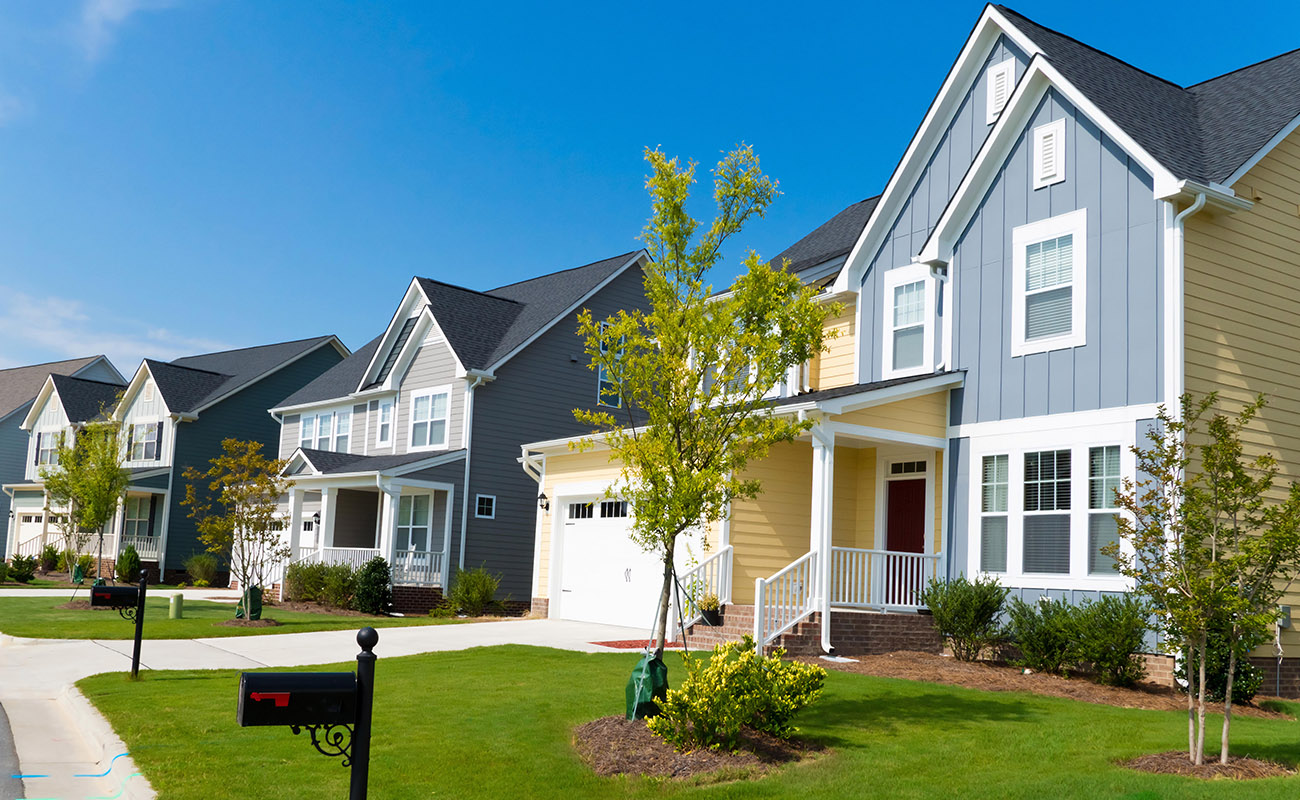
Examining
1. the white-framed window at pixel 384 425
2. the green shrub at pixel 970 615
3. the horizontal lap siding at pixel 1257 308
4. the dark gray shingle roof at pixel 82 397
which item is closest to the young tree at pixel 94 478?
the white-framed window at pixel 384 425

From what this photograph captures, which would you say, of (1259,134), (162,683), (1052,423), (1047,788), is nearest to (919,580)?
(1052,423)

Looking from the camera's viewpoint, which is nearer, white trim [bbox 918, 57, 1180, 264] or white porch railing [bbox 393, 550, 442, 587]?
white trim [bbox 918, 57, 1180, 264]

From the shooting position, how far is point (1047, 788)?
7.36 meters

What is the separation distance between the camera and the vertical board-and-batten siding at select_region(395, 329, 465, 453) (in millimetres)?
27177

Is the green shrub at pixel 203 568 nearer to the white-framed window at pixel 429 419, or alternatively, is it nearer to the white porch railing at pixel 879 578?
the white-framed window at pixel 429 419

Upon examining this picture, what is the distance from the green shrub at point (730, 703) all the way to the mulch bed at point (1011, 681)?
4.47 metres

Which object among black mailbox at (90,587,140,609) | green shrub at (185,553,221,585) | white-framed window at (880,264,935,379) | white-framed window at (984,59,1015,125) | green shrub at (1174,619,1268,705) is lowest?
green shrub at (185,553,221,585)

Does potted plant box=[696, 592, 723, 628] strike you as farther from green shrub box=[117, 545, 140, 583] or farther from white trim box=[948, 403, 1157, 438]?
green shrub box=[117, 545, 140, 583]

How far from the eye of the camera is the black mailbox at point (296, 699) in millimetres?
4801

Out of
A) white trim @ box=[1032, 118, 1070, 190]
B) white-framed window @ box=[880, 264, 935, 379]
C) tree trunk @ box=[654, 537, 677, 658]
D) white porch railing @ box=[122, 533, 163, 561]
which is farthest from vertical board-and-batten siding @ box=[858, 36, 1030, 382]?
white porch railing @ box=[122, 533, 163, 561]

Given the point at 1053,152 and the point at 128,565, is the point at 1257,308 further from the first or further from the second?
the point at 128,565

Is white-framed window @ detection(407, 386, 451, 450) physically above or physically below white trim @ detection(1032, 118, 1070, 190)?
below

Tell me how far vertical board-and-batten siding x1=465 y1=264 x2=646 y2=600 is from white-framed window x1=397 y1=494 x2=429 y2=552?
5.09 ft

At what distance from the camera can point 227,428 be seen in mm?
37875
